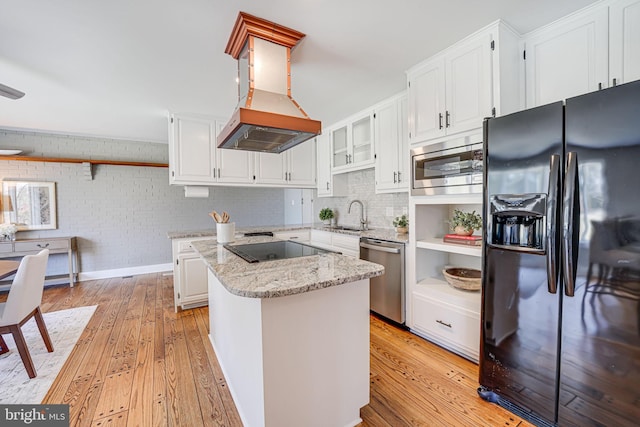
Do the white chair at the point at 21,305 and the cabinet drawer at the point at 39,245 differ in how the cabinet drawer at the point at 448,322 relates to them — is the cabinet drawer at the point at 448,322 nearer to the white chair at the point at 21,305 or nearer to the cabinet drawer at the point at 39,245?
the white chair at the point at 21,305

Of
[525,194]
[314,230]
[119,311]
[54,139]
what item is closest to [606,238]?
[525,194]

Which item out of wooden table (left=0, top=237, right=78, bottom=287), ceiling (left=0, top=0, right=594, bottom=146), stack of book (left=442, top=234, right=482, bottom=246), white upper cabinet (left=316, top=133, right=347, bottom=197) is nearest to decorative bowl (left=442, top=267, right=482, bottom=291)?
stack of book (left=442, top=234, right=482, bottom=246)

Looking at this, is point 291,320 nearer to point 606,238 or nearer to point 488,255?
point 488,255

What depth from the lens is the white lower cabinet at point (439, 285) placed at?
2.09 m

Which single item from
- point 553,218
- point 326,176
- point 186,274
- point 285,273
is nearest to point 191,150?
point 186,274

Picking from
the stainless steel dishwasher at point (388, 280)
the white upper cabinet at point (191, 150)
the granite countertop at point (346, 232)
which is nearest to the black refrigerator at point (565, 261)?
the stainless steel dishwasher at point (388, 280)

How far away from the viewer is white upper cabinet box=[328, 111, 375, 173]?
3.40 m

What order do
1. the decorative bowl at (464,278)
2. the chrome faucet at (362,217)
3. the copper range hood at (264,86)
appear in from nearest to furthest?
the copper range hood at (264,86) → the decorative bowl at (464,278) → the chrome faucet at (362,217)

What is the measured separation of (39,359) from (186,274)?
1.31 metres

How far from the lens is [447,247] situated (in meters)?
2.24

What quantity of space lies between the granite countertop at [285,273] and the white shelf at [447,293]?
1055 mm

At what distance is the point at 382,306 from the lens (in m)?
2.84

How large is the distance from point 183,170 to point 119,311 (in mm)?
1883

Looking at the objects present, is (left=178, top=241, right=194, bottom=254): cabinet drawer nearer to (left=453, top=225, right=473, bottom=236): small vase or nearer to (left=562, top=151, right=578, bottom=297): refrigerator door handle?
(left=453, top=225, right=473, bottom=236): small vase
